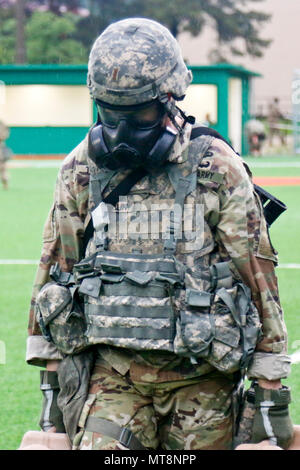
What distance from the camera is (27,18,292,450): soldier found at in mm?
3574

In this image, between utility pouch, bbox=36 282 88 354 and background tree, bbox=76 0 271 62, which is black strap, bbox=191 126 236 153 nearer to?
utility pouch, bbox=36 282 88 354

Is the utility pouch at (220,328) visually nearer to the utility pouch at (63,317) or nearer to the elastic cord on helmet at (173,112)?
the utility pouch at (63,317)

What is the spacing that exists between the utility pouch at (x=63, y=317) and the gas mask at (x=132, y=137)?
0.52m

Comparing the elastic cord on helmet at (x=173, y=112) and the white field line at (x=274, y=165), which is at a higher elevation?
the elastic cord on helmet at (x=173, y=112)

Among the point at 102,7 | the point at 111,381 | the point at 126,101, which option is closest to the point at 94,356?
the point at 111,381

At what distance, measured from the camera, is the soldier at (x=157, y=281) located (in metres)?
3.57

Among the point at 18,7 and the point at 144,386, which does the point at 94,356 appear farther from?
the point at 18,7

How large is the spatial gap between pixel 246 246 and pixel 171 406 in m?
0.67

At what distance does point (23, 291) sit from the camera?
31.3 feet

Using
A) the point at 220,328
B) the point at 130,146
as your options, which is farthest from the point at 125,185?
the point at 220,328

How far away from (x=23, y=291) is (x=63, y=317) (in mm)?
5858

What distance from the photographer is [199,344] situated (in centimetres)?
350

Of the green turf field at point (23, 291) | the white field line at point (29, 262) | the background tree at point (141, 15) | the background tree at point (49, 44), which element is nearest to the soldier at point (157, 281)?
the green turf field at point (23, 291)

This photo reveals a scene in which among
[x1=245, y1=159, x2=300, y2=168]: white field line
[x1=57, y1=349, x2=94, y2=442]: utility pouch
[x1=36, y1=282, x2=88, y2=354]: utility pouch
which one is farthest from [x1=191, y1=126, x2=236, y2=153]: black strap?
[x1=245, y1=159, x2=300, y2=168]: white field line
